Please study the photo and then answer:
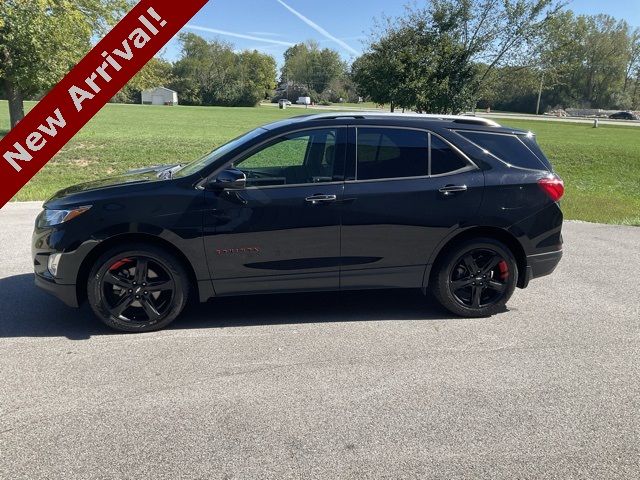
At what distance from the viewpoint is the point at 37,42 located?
14156 millimetres

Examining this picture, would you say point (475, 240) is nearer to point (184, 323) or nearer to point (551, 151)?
point (184, 323)

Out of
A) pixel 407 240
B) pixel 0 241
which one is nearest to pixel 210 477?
pixel 407 240

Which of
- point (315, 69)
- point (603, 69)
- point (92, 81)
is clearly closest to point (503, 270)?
→ point (92, 81)

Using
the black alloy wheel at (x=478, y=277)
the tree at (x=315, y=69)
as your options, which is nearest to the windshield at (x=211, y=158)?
the black alloy wheel at (x=478, y=277)

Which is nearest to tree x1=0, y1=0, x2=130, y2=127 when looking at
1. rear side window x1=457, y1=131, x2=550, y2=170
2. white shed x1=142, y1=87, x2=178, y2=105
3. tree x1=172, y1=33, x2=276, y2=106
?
Result: rear side window x1=457, y1=131, x2=550, y2=170

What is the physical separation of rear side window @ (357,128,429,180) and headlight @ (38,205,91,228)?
2.31 m

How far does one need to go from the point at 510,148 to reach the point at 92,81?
5.54m

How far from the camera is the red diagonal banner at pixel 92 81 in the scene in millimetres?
6387

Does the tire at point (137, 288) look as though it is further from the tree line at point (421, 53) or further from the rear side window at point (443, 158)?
the tree line at point (421, 53)

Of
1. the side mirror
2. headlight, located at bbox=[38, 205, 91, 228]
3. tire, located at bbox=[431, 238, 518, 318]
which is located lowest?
tire, located at bbox=[431, 238, 518, 318]

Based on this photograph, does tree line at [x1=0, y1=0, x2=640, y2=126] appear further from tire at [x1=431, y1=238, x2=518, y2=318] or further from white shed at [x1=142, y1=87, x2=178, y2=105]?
white shed at [x1=142, y1=87, x2=178, y2=105]

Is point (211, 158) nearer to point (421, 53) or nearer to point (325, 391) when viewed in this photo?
point (325, 391)

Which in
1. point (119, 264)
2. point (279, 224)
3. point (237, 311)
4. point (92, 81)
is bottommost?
point (237, 311)

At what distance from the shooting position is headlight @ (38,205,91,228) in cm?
409
